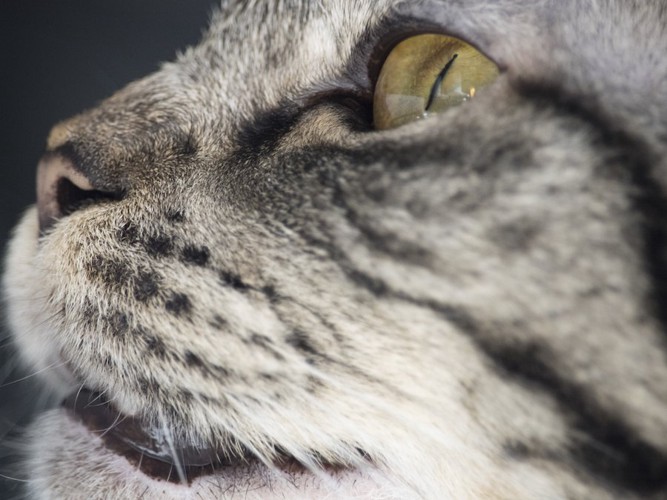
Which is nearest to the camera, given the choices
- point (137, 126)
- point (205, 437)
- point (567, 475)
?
point (567, 475)

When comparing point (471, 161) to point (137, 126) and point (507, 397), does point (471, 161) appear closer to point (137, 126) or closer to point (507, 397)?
point (507, 397)

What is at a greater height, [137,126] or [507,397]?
[137,126]

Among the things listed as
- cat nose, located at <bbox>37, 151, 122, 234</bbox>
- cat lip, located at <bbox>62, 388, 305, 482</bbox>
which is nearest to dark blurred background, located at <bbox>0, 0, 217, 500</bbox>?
cat nose, located at <bbox>37, 151, 122, 234</bbox>

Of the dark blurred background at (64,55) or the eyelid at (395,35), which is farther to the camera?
the dark blurred background at (64,55)

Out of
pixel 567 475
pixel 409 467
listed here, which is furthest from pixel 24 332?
pixel 567 475

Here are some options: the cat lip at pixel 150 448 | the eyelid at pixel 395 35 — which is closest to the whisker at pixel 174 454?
the cat lip at pixel 150 448

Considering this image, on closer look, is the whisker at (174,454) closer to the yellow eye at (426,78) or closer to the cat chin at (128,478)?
the cat chin at (128,478)
